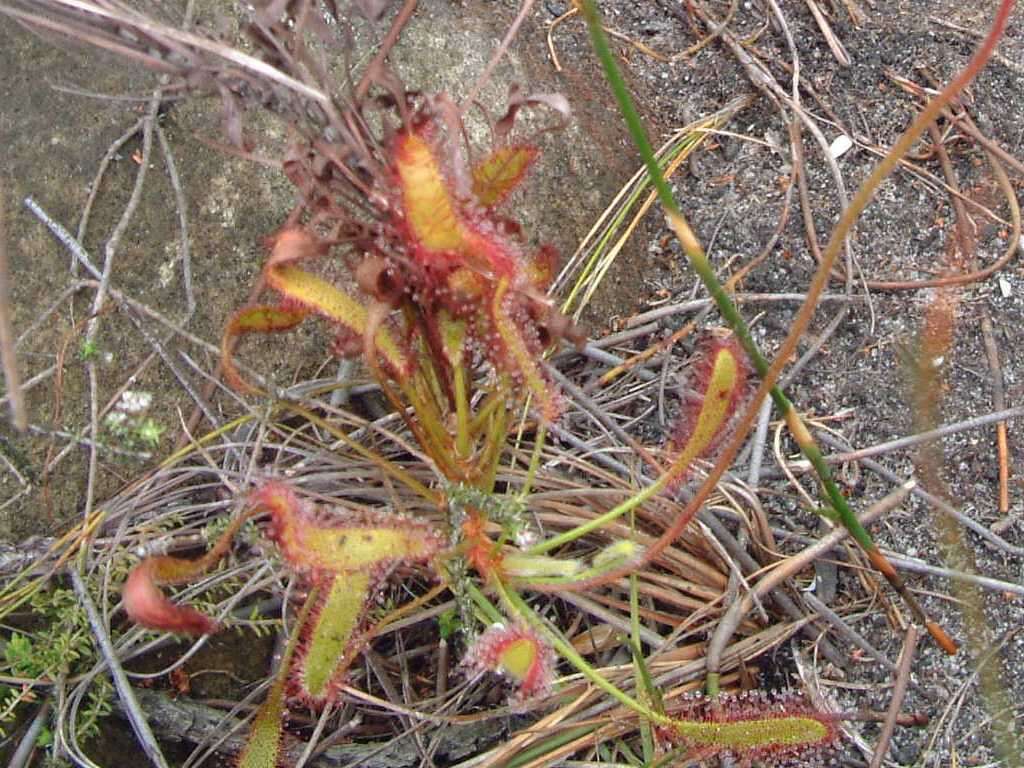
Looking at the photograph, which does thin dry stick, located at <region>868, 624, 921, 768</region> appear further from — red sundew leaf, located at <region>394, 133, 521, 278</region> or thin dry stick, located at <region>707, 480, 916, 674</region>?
red sundew leaf, located at <region>394, 133, 521, 278</region>

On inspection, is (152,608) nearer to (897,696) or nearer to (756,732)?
(756,732)

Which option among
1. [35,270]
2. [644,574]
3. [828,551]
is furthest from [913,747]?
[35,270]

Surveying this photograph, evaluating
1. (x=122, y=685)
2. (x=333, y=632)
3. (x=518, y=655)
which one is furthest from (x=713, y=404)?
(x=122, y=685)

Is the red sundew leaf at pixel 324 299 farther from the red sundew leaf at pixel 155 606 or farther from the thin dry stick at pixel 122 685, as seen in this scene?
the thin dry stick at pixel 122 685

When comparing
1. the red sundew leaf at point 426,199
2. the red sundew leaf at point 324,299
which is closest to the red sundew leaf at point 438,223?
the red sundew leaf at point 426,199

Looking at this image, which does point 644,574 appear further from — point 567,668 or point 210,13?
point 210,13

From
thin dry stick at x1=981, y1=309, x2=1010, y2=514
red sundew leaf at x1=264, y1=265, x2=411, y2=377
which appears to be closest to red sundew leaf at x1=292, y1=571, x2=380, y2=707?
red sundew leaf at x1=264, y1=265, x2=411, y2=377

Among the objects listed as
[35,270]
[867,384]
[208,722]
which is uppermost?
[867,384]
